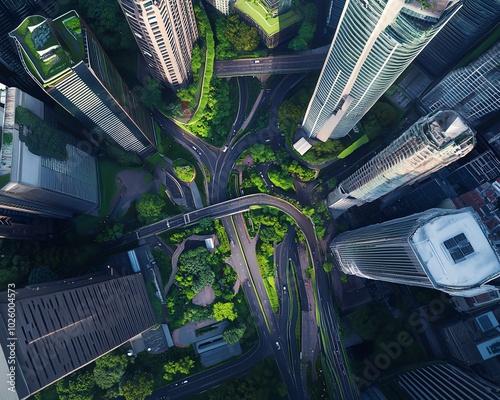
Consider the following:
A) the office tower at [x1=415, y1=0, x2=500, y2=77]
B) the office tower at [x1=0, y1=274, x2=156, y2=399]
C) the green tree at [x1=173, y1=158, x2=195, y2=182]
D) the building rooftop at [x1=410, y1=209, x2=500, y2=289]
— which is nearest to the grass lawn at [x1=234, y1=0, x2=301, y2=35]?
the office tower at [x1=415, y1=0, x2=500, y2=77]

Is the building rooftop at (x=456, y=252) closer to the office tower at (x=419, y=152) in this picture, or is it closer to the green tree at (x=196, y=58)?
the office tower at (x=419, y=152)

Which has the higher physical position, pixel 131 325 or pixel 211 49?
pixel 211 49

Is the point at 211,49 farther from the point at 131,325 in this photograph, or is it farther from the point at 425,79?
the point at 131,325

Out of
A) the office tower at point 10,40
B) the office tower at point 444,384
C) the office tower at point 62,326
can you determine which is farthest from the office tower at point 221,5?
the office tower at point 444,384

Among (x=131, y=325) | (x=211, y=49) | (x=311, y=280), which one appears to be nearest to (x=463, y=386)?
(x=311, y=280)

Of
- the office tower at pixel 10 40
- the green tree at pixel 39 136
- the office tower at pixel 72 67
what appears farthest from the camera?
the office tower at pixel 10 40

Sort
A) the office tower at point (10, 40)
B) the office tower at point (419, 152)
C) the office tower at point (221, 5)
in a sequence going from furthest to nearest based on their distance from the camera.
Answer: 1. the office tower at point (221, 5)
2. the office tower at point (10, 40)
3. the office tower at point (419, 152)

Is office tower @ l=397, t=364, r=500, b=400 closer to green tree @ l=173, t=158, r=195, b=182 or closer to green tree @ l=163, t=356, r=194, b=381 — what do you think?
green tree @ l=163, t=356, r=194, b=381
